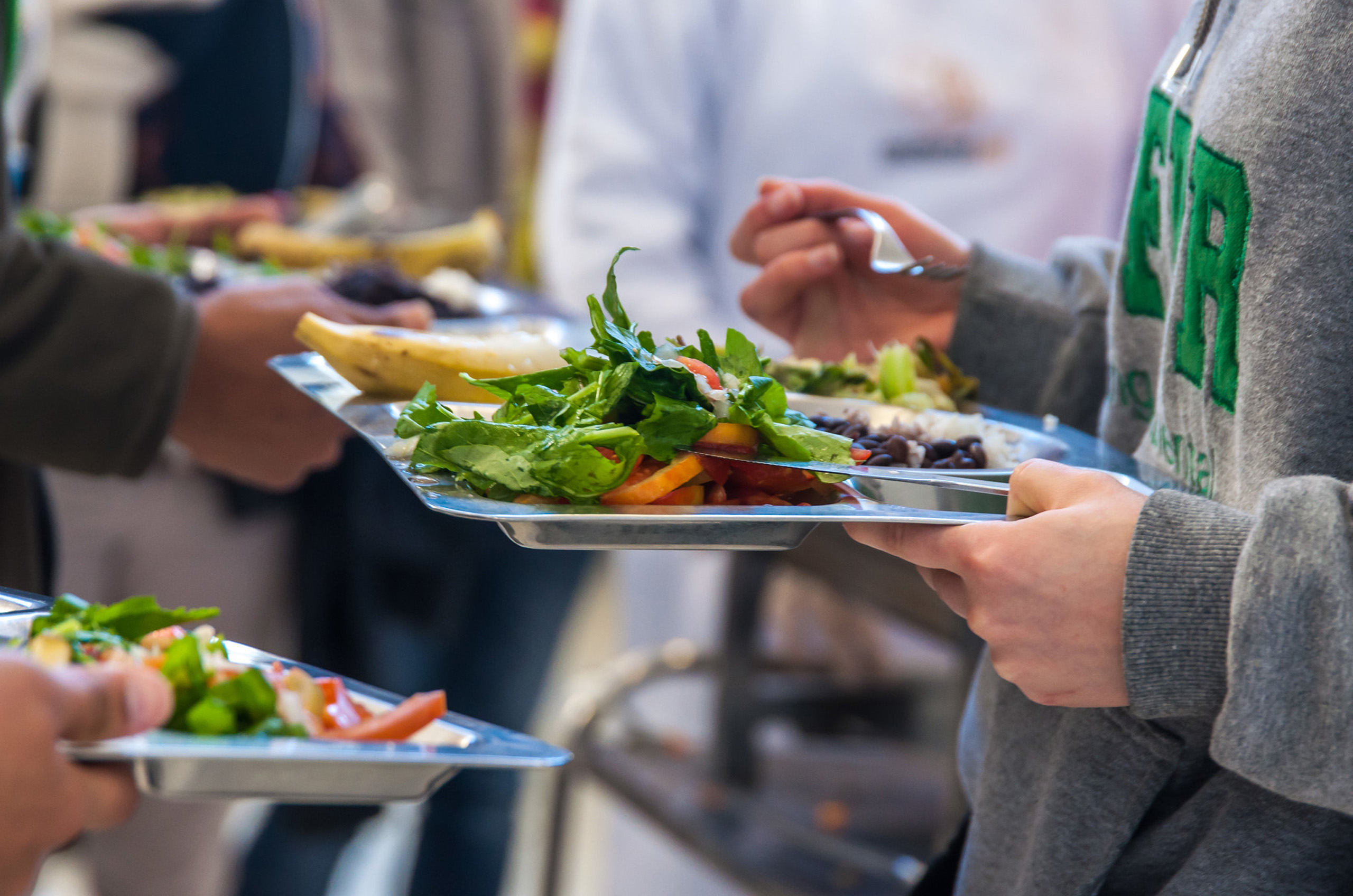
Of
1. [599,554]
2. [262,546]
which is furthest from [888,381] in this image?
[599,554]

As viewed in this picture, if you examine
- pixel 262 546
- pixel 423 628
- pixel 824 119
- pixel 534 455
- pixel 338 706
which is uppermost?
pixel 824 119

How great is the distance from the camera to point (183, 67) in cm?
241

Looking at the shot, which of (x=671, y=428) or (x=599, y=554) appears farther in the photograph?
(x=599, y=554)

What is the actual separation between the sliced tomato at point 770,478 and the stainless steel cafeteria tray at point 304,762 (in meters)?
0.22

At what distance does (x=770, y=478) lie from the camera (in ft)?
2.21

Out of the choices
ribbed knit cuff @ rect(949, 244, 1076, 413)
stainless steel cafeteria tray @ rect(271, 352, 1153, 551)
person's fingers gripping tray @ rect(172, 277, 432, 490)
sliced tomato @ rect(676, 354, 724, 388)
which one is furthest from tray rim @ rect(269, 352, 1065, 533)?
person's fingers gripping tray @ rect(172, 277, 432, 490)

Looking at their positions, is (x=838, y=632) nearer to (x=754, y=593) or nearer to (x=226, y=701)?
(x=754, y=593)

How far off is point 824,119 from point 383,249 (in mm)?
963

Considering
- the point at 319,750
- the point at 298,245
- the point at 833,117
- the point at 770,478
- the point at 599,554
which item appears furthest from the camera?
the point at 599,554

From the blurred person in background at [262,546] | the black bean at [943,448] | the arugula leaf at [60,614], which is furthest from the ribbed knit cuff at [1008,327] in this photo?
the blurred person in background at [262,546]

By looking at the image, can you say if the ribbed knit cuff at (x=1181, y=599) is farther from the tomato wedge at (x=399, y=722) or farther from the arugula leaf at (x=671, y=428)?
the tomato wedge at (x=399, y=722)

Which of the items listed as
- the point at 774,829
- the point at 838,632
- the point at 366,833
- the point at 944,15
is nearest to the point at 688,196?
the point at 944,15

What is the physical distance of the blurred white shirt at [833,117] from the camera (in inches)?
90.3

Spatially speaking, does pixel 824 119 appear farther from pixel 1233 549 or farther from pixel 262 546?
pixel 1233 549
